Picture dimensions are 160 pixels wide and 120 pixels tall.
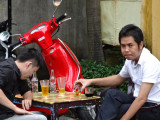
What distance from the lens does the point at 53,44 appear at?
538cm

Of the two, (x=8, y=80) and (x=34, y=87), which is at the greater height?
(x=8, y=80)

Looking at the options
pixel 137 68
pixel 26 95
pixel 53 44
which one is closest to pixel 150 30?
pixel 53 44

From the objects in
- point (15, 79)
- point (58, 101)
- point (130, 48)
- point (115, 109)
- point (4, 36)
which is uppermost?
point (4, 36)

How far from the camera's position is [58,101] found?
373cm

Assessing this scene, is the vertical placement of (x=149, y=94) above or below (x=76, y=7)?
below

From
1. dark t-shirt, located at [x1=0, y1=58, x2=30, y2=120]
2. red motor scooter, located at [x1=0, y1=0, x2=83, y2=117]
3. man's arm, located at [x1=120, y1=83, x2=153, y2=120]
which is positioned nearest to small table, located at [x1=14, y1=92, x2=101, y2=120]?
dark t-shirt, located at [x1=0, y1=58, x2=30, y2=120]

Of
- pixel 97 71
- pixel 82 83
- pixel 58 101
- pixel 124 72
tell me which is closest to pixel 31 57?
pixel 58 101

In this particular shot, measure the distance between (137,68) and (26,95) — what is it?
123cm

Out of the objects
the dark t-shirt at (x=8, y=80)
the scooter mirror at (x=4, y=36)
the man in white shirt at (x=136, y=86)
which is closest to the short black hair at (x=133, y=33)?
the man in white shirt at (x=136, y=86)

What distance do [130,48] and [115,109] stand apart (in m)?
0.65

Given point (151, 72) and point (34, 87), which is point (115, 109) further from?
point (34, 87)

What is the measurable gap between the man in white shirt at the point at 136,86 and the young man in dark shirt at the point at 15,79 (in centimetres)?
71

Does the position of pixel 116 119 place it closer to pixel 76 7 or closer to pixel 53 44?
pixel 53 44

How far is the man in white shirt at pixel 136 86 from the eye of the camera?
12.4 feet
